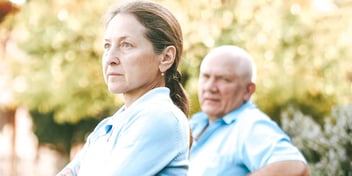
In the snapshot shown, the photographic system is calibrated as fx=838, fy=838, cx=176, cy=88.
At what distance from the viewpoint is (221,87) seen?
5.16 metres

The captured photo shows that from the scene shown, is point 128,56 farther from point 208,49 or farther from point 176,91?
point 208,49

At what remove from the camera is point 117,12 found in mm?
2812

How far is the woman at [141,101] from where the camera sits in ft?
8.56

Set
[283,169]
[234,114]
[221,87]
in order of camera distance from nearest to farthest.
A: 1. [283,169]
2. [234,114]
3. [221,87]

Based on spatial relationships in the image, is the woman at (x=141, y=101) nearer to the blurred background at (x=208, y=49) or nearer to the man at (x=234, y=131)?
the man at (x=234, y=131)

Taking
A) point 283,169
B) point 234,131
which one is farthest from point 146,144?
point 234,131

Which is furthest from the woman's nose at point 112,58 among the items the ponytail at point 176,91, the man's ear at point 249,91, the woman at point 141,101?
the man's ear at point 249,91

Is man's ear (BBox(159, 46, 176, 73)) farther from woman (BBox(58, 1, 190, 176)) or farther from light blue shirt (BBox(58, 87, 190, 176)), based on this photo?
light blue shirt (BBox(58, 87, 190, 176))

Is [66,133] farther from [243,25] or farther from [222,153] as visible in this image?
[222,153]

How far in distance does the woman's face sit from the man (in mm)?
1700

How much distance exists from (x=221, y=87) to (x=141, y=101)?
2437 millimetres

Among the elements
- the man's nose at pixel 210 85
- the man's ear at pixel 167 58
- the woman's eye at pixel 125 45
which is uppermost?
the woman's eye at pixel 125 45

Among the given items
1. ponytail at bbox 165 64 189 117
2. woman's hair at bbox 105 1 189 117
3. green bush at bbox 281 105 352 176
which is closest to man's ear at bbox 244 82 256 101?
green bush at bbox 281 105 352 176

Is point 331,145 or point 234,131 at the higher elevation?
point 234,131
